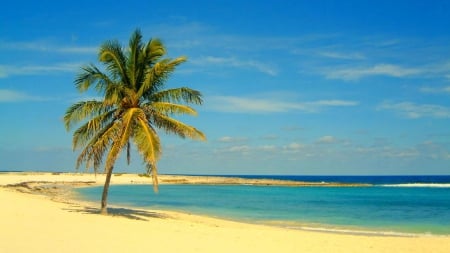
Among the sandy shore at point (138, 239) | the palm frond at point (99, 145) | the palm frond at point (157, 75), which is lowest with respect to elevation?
the sandy shore at point (138, 239)

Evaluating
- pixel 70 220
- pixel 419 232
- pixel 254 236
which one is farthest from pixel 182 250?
pixel 419 232

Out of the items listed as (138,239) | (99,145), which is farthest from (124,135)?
(138,239)

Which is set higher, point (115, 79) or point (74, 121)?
point (115, 79)

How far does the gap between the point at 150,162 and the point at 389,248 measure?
8.64m

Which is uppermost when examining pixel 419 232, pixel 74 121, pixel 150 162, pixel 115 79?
pixel 115 79

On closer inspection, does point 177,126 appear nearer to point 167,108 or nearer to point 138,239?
point 167,108

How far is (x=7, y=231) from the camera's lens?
12.0m

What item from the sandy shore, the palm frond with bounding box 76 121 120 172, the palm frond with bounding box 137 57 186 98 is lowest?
the sandy shore

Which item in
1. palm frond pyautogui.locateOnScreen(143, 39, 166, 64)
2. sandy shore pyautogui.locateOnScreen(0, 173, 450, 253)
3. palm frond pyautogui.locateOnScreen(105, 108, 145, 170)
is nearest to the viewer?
sandy shore pyautogui.locateOnScreen(0, 173, 450, 253)

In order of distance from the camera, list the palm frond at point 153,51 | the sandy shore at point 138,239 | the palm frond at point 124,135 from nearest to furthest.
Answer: the sandy shore at point 138,239 < the palm frond at point 124,135 < the palm frond at point 153,51

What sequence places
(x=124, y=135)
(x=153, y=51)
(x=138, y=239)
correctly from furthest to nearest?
(x=153, y=51), (x=124, y=135), (x=138, y=239)

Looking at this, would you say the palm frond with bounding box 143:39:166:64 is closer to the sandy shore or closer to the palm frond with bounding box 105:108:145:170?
the palm frond with bounding box 105:108:145:170

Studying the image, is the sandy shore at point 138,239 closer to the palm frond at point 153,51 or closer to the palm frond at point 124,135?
the palm frond at point 124,135

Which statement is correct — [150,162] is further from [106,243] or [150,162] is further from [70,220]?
[106,243]
